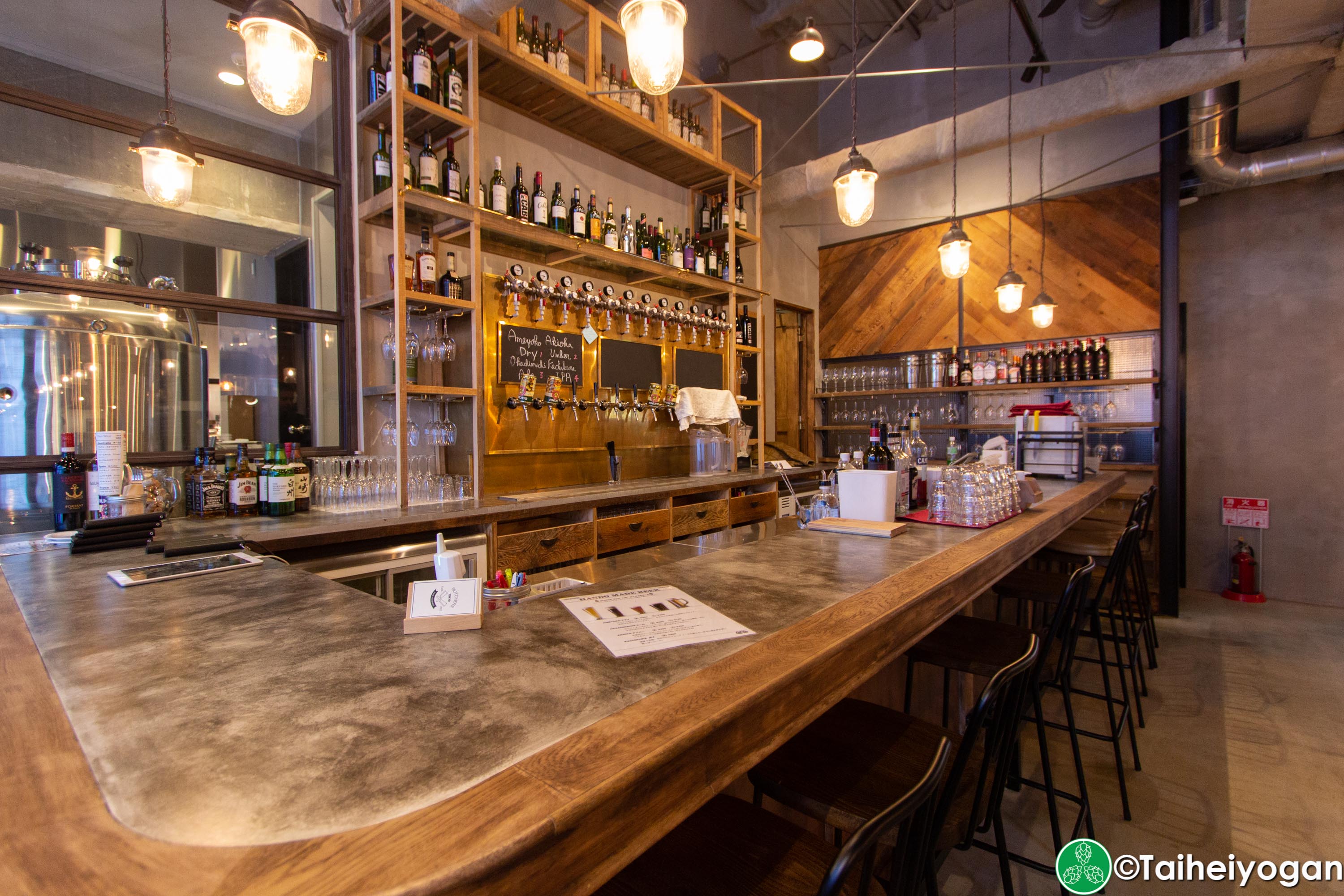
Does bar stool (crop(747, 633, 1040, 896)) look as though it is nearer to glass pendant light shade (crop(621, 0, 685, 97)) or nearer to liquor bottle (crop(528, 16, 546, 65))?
glass pendant light shade (crop(621, 0, 685, 97))

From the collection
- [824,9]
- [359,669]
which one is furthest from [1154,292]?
[359,669]

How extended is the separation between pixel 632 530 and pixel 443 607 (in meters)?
2.50

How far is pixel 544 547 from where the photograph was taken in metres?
3.13

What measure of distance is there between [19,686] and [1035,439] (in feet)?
15.0

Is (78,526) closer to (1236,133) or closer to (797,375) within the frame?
(797,375)

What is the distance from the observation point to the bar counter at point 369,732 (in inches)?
20.5

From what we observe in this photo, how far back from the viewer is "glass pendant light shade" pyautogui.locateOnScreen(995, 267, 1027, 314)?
4.49m

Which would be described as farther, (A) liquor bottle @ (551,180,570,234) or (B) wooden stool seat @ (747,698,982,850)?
(A) liquor bottle @ (551,180,570,234)

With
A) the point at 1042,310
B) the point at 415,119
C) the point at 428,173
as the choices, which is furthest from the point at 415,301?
the point at 1042,310

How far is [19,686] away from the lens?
0.87m

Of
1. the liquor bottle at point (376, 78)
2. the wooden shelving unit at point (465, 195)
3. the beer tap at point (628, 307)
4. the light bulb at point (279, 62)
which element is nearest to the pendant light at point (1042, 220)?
the wooden shelving unit at point (465, 195)

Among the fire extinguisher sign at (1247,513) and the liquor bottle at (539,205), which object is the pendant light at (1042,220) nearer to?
the fire extinguisher sign at (1247,513)

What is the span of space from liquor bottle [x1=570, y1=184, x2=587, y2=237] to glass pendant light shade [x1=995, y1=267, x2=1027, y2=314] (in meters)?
2.88

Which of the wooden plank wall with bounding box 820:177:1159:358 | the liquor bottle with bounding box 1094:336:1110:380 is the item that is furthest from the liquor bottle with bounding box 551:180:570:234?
the liquor bottle with bounding box 1094:336:1110:380
